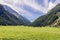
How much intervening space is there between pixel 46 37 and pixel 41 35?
1822mm

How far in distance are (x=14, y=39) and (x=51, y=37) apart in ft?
31.7

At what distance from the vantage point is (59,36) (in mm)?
43938

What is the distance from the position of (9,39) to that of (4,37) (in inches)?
57.6

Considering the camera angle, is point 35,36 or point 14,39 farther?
point 35,36

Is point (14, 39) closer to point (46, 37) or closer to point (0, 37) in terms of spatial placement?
point (0, 37)

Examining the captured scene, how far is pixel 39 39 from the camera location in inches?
1598

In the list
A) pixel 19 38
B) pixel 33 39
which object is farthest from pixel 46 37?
pixel 19 38

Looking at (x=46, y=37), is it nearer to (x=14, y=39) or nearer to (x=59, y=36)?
(x=59, y=36)

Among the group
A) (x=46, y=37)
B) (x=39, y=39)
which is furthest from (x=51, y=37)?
(x=39, y=39)

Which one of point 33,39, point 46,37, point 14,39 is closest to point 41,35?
point 46,37

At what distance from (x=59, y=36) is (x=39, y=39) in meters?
6.06

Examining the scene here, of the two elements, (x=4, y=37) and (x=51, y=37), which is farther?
(x=51, y=37)

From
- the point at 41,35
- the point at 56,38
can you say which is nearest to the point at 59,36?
the point at 56,38

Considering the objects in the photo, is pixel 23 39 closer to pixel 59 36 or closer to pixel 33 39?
pixel 33 39
